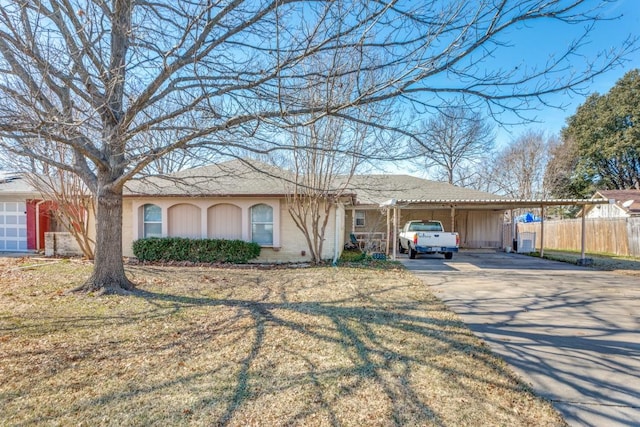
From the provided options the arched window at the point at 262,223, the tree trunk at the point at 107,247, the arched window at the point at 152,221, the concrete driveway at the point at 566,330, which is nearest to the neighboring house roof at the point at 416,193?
the arched window at the point at 262,223

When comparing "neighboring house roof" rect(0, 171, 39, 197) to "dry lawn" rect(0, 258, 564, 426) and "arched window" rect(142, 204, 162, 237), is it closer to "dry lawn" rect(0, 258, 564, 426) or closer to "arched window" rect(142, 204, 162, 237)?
"arched window" rect(142, 204, 162, 237)

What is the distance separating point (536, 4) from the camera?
12.8 feet

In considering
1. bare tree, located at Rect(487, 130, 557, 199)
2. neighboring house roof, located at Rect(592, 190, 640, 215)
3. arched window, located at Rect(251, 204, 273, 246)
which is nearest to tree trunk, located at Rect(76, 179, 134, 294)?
arched window, located at Rect(251, 204, 273, 246)

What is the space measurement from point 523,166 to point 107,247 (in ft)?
106

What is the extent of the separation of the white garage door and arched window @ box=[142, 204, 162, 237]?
641 centimetres

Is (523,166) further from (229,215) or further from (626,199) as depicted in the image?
(229,215)

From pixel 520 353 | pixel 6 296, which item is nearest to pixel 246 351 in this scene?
pixel 520 353

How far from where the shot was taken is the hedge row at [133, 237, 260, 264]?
37.6 feet

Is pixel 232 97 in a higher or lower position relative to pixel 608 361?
higher

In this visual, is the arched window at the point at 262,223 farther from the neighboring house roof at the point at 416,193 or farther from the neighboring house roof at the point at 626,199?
the neighboring house roof at the point at 626,199

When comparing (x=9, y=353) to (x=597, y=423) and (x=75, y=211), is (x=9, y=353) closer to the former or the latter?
(x=597, y=423)

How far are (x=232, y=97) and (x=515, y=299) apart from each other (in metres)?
6.54

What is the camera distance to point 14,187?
14.8 m

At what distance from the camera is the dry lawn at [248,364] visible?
2.80m
